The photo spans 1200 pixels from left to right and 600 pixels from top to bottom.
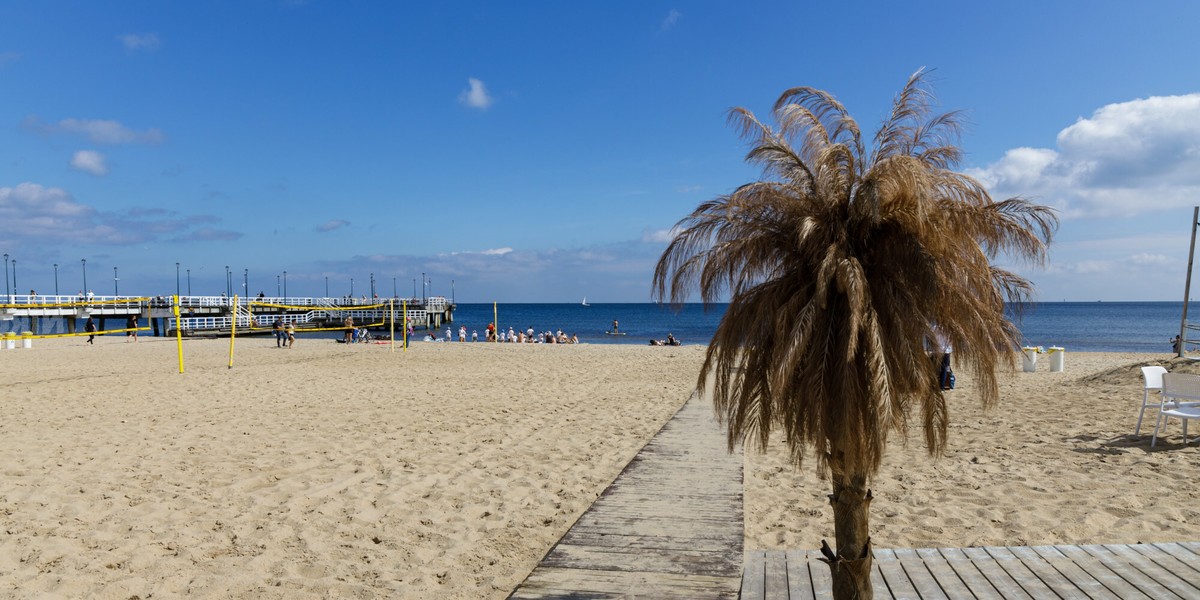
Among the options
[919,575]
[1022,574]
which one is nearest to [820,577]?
[919,575]

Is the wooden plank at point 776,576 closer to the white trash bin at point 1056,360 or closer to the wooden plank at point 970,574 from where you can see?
the wooden plank at point 970,574

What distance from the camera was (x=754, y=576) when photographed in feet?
11.5

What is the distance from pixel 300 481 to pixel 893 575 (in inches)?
182

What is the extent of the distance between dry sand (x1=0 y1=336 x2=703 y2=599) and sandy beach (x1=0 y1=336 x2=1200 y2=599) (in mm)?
21

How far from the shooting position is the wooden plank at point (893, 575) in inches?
124

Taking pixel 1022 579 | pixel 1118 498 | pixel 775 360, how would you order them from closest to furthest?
pixel 775 360
pixel 1022 579
pixel 1118 498

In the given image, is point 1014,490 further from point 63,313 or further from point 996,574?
point 63,313

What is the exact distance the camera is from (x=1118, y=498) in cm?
509

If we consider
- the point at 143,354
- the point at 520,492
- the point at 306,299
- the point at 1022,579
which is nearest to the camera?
the point at 1022,579

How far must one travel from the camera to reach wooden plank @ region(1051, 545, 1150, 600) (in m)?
3.07

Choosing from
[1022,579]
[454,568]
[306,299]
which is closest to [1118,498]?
→ [1022,579]

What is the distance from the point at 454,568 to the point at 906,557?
8.04 feet

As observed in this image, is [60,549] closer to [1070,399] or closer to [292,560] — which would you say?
[292,560]

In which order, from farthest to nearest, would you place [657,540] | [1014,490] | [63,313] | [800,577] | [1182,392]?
[63,313], [1182,392], [1014,490], [657,540], [800,577]
